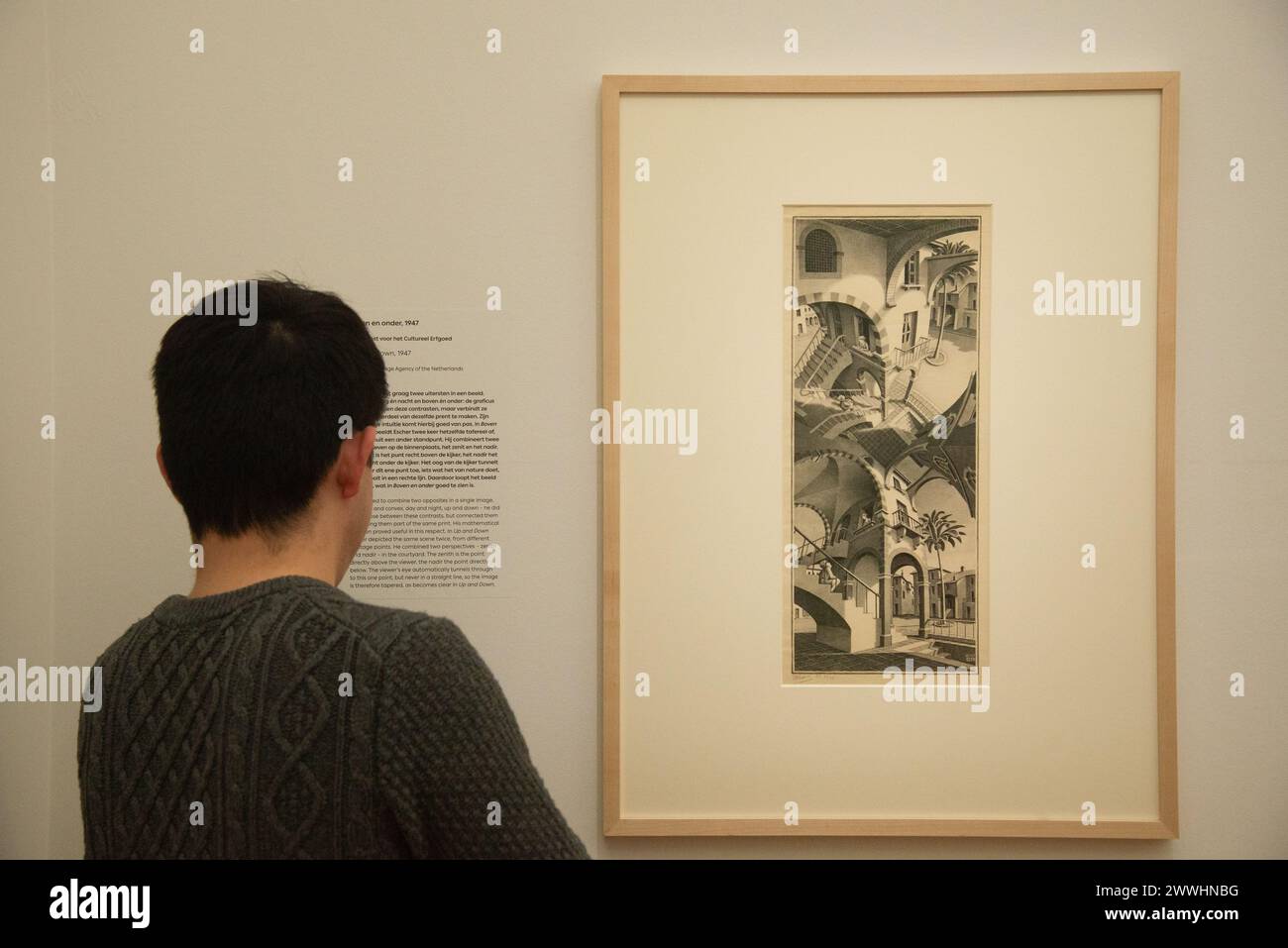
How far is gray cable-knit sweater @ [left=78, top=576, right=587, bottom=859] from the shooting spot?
645mm

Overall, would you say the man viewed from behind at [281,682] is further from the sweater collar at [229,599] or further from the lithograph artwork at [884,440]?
the lithograph artwork at [884,440]

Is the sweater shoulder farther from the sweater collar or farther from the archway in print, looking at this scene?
the archway in print

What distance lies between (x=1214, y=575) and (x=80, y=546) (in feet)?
5.38

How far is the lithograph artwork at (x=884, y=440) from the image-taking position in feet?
3.95

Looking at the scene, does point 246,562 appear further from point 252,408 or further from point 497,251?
point 497,251

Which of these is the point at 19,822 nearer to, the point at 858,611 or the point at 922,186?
the point at 858,611

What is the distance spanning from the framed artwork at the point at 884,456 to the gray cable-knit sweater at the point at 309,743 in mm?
553

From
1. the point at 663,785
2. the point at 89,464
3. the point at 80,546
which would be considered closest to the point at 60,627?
the point at 80,546

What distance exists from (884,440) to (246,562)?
853 mm

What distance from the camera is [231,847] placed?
0.65m
